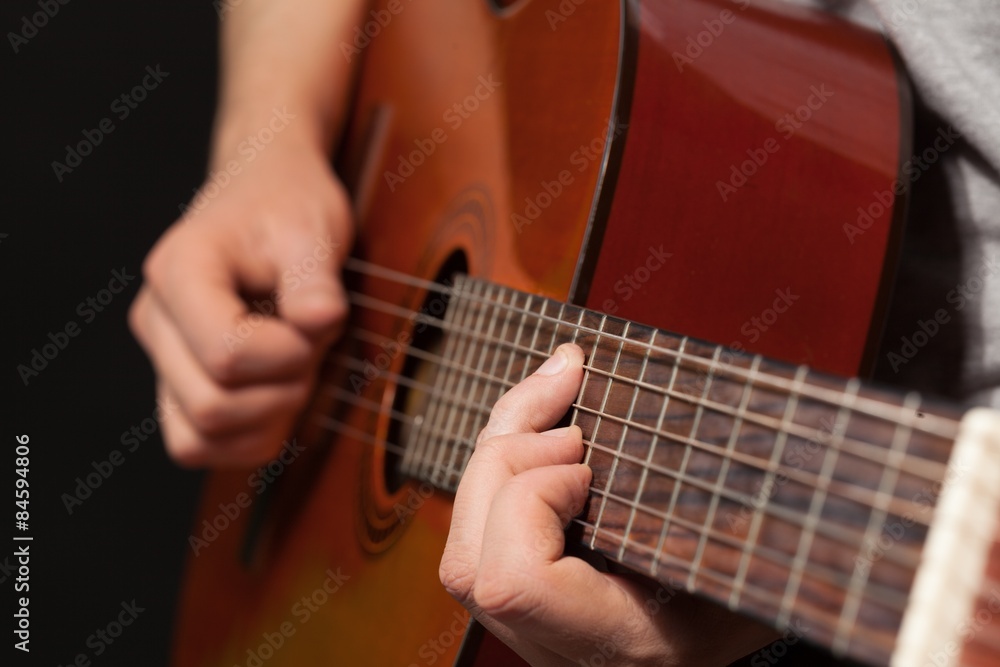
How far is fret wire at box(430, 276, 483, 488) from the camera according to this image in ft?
2.26

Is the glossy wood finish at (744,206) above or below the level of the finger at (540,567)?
above

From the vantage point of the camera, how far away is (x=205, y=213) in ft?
2.92

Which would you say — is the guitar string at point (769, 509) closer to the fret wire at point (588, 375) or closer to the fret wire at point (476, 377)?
the fret wire at point (588, 375)

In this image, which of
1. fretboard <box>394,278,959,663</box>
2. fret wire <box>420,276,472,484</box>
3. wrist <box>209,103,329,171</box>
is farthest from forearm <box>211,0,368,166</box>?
fretboard <box>394,278,959,663</box>

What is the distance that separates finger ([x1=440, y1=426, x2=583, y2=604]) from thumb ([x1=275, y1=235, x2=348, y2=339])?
33 centimetres

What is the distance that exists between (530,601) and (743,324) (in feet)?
0.89

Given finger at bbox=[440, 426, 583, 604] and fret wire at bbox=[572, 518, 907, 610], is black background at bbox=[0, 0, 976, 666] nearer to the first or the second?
finger at bbox=[440, 426, 583, 604]

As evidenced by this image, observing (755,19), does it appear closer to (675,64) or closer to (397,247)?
(675,64)

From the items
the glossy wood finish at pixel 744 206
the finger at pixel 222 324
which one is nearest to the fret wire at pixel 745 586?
the glossy wood finish at pixel 744 206

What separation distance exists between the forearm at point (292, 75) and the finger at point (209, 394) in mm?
255

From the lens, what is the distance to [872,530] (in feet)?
1.16

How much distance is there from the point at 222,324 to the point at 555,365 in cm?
40

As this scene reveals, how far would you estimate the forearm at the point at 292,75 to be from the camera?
0.99 m

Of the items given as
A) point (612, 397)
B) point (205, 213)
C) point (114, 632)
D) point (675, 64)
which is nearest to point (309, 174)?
point (205, 213)
